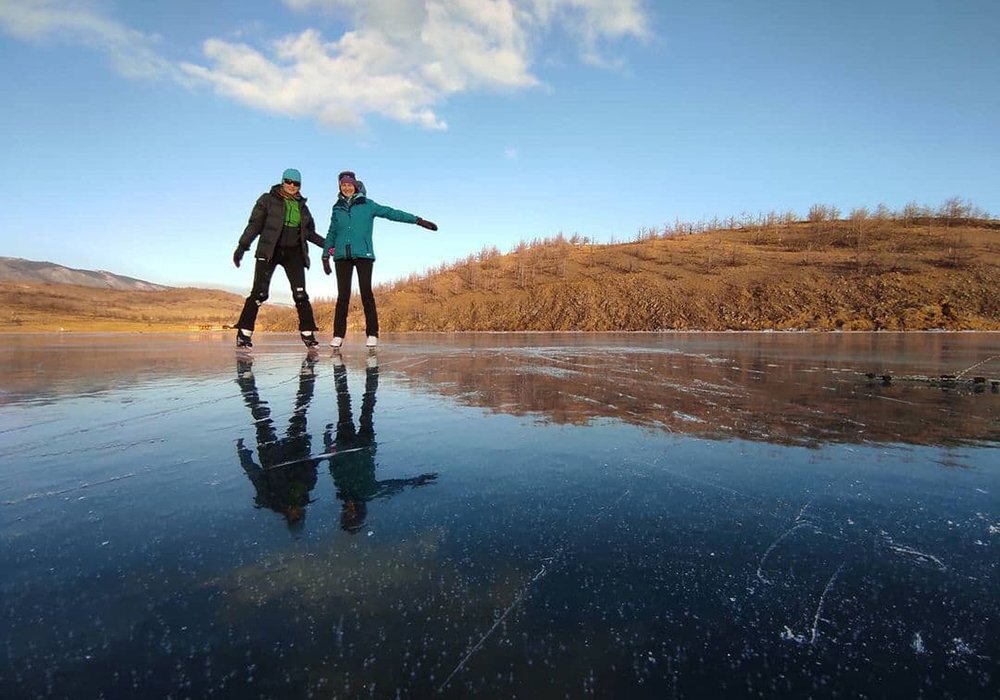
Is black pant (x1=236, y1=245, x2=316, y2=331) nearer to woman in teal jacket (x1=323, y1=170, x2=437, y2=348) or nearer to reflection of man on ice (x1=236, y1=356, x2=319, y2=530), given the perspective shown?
woman in teal jacket (x1=323, y1=170, x2=437, y2=348)

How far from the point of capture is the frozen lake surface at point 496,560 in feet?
3.25

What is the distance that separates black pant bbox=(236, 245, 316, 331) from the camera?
309 inches

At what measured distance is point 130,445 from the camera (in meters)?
2.76

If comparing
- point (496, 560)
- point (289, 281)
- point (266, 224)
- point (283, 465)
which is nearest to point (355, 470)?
point (283, 465)

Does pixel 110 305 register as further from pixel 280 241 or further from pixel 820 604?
pixel 820 604

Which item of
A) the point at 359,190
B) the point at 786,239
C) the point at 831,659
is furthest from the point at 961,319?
the point at 831,659

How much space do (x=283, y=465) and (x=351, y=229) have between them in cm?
627

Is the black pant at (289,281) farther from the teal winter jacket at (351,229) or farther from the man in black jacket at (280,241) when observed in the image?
the teal winter jacket at (351,229)

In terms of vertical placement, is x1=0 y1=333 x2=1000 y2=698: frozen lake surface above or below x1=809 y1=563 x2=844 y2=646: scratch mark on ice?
above

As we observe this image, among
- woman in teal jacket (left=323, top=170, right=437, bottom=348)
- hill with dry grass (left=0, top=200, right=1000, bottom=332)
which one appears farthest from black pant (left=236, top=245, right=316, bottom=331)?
hill with dry grass (left=0, top=200, right=1000, bottom=332)

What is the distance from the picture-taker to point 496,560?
1460mm

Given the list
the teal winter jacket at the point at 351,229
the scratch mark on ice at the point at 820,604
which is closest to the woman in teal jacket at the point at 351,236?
the teal winter jacket at the point at 351,229

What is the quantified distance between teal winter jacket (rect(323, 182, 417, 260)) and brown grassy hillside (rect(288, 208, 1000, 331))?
44.1 meters

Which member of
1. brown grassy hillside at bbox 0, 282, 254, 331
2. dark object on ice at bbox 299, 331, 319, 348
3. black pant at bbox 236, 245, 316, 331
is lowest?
dark object on ice at bbox 299, 331, 319, 348
